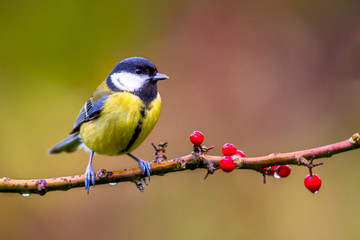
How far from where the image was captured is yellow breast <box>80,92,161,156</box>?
7.25ft

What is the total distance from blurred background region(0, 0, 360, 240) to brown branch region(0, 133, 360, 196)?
1206mm

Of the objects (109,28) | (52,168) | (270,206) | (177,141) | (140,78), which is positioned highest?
(109,28)

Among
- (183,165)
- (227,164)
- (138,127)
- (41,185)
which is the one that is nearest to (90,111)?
(138,127)

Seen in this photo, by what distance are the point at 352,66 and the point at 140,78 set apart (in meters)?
1.82

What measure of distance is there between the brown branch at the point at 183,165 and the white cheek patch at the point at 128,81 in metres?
0.70

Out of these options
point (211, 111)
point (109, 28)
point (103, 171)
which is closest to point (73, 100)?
point (109, 28)

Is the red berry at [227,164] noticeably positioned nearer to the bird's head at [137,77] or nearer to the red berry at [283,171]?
the red berry at [283,171]

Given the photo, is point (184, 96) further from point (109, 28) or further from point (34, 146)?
point (34, 146)

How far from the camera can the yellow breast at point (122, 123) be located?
2211 mm

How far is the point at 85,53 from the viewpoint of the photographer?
10.5ft

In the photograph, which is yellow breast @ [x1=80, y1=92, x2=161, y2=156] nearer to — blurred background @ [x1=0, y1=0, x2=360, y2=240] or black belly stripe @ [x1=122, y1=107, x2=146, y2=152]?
black belly stripe @ [x1=122, y1=107, x2=146, y2=152]

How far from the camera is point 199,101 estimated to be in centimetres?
324

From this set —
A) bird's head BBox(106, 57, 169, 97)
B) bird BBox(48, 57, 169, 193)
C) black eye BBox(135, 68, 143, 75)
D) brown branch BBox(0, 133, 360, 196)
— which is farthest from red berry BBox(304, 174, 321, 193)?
black eye BBox(135, 68, 143, 75)

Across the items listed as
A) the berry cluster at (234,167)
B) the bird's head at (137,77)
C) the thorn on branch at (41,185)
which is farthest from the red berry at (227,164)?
the bird's head at (137,77)
